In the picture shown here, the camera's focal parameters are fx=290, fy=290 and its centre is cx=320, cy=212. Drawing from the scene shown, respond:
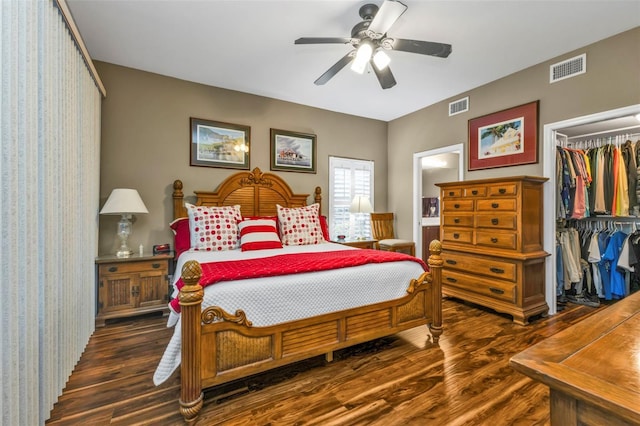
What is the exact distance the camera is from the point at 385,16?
1.97m

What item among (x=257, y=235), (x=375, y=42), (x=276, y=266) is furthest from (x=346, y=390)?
(x=375, y=42)

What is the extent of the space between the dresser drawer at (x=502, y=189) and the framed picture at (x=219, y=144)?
3.00 metres

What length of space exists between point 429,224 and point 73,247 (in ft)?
16.4

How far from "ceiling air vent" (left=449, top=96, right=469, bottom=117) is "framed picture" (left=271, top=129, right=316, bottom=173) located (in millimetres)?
2002

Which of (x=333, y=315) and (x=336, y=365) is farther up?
(x=333, y=315)

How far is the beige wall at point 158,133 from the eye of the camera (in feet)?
10.6

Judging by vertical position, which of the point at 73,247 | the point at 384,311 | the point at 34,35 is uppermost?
the point at 34,35

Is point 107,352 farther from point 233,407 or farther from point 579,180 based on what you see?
point 579,180

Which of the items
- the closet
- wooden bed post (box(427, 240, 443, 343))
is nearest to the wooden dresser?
the closet

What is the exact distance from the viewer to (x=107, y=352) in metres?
2.36

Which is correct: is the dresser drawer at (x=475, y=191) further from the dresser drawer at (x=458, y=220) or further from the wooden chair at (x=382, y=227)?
the wooden chair at (x=382, y=227)

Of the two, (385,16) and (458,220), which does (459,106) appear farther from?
(385,16)

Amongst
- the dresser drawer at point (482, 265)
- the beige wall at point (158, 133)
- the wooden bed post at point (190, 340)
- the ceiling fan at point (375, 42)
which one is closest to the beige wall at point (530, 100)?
the dresser drawer at point (482, 265)

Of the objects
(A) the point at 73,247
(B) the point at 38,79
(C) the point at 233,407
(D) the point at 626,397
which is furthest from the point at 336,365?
(B) the point at 38,79
